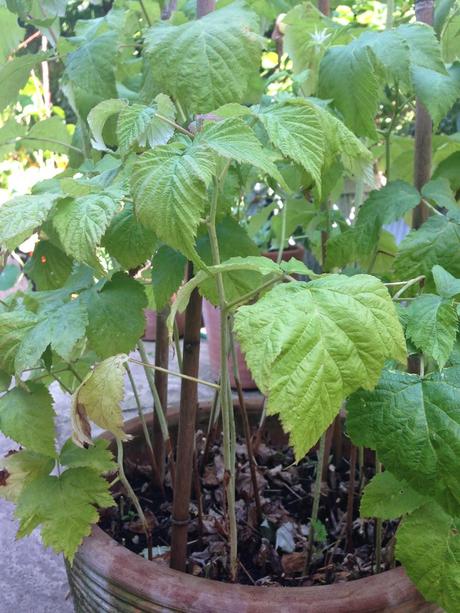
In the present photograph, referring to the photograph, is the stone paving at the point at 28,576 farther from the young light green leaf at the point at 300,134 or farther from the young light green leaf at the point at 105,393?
the young light green leaf at the point at 300,134

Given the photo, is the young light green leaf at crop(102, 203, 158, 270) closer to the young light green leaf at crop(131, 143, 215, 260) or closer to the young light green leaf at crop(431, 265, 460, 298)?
the young light green leaf at crop(131, 143, 215, 260)

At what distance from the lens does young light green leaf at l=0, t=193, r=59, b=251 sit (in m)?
0.55

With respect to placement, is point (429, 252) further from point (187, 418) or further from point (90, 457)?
point (90, 457)

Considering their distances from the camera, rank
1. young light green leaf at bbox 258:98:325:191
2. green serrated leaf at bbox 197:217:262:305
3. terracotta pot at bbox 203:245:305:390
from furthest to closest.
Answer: terracotta pot at bbox 203:245:305:390 < green serrated leaf at bbox 197:217:262:305 < young light green leaf at bbox 258:98:325:191

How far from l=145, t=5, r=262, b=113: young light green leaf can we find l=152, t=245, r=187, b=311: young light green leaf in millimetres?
201

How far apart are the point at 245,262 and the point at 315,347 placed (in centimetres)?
12

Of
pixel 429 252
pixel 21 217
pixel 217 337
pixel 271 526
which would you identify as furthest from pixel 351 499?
pixel 217 337

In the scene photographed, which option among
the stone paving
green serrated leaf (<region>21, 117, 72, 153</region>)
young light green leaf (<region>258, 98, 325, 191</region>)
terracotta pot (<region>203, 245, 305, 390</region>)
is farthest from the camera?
terracotta pot (<region>203, 245, 305, 390</region>)

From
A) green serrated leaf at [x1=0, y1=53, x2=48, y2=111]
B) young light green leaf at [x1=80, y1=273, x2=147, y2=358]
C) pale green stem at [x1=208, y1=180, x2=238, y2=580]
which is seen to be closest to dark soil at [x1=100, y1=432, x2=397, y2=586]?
pale green stem at [x1=208, y1=180, x2=238, y2=580]

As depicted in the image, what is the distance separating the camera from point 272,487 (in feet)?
3.48

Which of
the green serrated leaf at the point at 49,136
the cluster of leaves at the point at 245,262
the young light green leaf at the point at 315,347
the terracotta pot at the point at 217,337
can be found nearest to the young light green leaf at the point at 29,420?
the cluster of leaves at the point at 245,262

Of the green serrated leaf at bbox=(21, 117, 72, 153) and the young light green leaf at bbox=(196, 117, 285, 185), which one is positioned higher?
the young light green leaf at bbox=(196, 117, 285, 185)

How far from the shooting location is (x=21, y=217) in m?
0.56

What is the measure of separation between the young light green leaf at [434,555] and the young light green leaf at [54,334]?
38 centimetres
